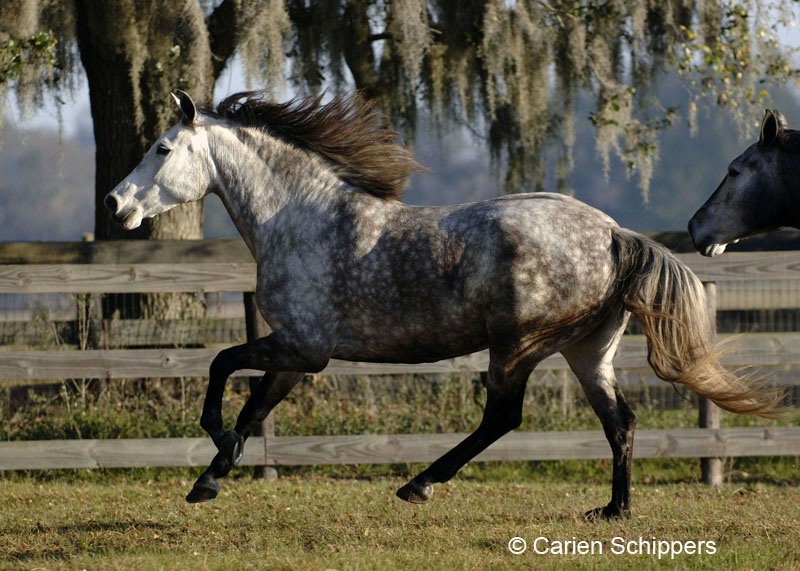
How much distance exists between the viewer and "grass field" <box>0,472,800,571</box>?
4.37m

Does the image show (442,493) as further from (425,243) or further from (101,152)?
(101,152)

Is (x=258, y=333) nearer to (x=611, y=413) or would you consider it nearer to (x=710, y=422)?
(x=611, y=413)

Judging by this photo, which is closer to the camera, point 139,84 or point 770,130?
point 770,130

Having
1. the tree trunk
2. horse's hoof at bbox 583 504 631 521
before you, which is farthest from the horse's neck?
the tree trunk

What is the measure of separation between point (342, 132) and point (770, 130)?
2.08m

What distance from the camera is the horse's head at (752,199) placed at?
16.6 feet

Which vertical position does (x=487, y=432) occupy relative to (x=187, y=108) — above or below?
below

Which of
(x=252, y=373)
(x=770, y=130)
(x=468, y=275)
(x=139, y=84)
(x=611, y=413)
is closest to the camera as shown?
(x=468, y=275)

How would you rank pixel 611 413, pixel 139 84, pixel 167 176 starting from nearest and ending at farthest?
pixel 167 176 → pixel 611 413 → pixel 139 84

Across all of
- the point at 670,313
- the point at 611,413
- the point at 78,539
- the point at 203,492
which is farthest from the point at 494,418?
the point at 78,539

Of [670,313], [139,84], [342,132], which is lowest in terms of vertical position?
[670,313]

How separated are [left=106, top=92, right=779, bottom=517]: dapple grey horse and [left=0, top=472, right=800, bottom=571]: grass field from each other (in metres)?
0.31

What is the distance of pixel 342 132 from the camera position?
5.32 meters

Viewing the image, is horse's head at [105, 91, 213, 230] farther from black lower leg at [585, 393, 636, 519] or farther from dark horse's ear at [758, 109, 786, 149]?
dark horse's ear at [758, 109, 786, 149]
